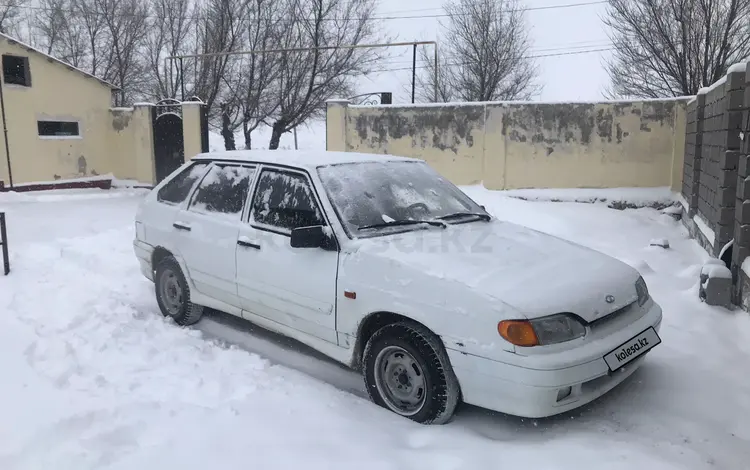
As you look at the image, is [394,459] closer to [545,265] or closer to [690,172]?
[545,265]

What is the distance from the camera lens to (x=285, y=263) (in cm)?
400

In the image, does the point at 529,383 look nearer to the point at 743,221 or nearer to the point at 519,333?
A: the point at 519,333

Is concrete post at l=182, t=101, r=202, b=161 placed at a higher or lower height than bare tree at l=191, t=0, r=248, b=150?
lower

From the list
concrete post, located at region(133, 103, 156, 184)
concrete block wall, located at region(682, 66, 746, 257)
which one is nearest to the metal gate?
concrete post, located at region(133, 103, 156, 184)

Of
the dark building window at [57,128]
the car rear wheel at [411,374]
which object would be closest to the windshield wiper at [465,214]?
the car rear wheel at [411,374]

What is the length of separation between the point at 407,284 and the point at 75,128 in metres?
16.3

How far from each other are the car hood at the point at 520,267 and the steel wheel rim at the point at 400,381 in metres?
0.52

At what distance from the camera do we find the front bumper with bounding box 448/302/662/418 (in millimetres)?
2934

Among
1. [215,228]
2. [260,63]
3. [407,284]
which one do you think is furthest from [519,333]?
[260,63]

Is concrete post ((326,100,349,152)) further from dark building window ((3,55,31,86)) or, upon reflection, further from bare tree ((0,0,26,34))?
bare tree ((0,0,26,34))

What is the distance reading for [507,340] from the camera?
116 inches

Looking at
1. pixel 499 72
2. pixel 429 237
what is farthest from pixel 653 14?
pixel 429 237

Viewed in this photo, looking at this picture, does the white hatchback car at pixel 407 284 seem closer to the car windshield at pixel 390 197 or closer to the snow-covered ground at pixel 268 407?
the car windshield at pixel 390 197

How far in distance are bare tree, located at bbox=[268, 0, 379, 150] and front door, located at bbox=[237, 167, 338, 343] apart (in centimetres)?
2341
